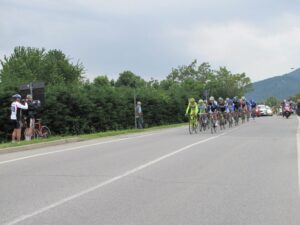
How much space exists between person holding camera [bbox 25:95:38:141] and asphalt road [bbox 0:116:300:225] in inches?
230

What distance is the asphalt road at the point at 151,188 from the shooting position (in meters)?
7.06

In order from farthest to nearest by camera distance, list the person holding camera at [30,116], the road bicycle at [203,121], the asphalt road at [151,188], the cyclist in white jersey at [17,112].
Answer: the road bicycle at [203,121]
the person holding camera at [30,116]
the cyclist in white jersey at [17,112]
the asphalt road at [151,188]

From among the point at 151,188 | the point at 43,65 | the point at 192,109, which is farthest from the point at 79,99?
the point at 43,65

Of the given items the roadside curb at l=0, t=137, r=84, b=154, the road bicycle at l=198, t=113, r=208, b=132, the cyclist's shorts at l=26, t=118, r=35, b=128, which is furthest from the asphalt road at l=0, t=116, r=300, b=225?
the road bicycle at l=198, t=113, r=208, b=132

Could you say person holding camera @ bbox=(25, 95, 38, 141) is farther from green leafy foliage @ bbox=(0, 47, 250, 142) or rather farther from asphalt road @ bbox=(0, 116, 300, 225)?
asphalt road @ bbox=(0, 116, 300, 225)

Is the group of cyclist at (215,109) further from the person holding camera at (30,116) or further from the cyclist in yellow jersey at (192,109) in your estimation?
the person holding camera at (30,116)

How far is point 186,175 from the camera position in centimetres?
1085

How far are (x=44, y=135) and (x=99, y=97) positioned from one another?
921 cm

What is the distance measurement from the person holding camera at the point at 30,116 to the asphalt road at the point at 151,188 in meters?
5.83

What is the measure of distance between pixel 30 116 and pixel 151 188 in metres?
13.3

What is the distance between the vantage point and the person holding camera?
21.1 meters

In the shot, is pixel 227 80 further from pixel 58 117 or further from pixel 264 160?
pixel 264 160

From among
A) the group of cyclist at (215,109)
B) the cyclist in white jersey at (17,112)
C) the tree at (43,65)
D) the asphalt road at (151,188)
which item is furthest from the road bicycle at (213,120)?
the tree at (43,65)

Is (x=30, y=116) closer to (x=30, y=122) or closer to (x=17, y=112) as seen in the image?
(x=30, y=122)
